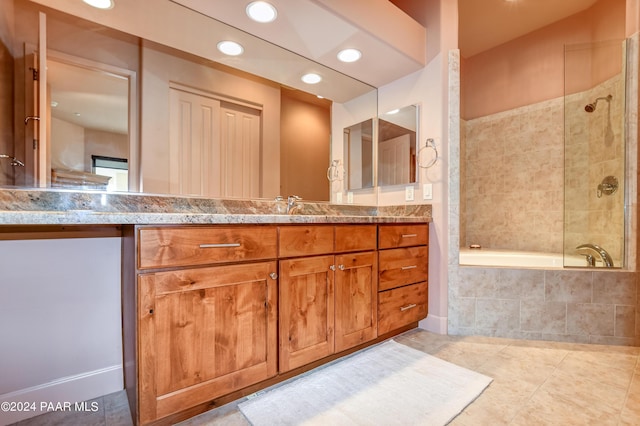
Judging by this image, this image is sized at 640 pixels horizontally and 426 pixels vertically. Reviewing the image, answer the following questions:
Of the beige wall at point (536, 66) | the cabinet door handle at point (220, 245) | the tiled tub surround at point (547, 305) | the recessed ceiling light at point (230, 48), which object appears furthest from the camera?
the beige wall at point (536, 66)

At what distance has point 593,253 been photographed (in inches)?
81.7

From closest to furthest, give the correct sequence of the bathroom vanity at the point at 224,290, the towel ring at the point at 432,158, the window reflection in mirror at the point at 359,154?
the bathroom vanity at the point at 224,290, the towel ring at the point at 432,158, the window reflection in mirror at the point at 359,154

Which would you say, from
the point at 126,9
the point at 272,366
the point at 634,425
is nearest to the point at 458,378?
the point at 634,425

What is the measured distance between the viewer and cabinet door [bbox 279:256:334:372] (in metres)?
1.35

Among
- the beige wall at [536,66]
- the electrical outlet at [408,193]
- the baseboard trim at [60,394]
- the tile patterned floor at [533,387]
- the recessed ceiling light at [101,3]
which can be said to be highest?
the beige wall at [536,66]

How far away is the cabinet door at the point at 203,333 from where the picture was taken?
1.03 meters

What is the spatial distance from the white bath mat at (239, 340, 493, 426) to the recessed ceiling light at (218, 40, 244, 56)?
6.38 feet

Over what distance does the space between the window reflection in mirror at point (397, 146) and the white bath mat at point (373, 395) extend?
1.37m

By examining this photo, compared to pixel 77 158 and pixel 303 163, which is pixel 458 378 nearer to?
pixel 303 163

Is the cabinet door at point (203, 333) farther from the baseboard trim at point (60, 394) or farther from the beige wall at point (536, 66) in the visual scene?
the beige wall at point (536, 66)

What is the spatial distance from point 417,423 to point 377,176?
1814 mm

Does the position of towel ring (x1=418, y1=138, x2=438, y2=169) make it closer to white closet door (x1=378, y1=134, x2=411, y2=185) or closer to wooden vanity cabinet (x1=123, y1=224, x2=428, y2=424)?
white closet door (x1=378, y1=134, x2=411, y2=185)

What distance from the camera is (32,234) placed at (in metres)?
1.20

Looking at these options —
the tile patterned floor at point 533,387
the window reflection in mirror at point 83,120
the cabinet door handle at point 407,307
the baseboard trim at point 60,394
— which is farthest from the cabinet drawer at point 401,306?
the window reflection in mirror at point 83,120
